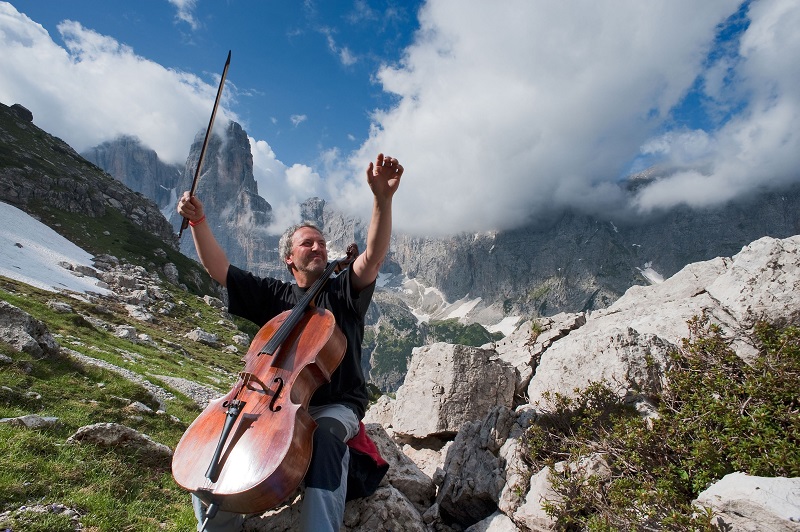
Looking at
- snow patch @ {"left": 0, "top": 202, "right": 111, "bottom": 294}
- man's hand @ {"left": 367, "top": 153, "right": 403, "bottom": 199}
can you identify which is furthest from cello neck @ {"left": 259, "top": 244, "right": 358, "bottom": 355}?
snow patch @ {"left": 0, "top": 202, "right": 111, "bottom": 294}

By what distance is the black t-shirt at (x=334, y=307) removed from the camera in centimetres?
526

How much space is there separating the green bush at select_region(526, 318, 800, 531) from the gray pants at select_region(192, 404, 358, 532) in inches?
105

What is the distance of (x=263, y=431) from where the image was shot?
12.9ft

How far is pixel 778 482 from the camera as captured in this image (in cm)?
384

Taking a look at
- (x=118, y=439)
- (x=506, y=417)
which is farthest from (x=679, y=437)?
(x=118, y=439)

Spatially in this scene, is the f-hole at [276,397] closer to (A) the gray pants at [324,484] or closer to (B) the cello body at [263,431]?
(B) the cello body at [263,431]

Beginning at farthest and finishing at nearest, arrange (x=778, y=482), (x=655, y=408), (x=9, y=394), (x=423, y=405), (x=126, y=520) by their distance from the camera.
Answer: (x=423, y=405) < (x=9, y=394) < (x=655, y=408) < (x=126, y=520) < (x=778, y=482)

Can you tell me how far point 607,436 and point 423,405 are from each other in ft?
13.5

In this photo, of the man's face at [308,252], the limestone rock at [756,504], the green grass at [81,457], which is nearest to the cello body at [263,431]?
the man's face at [308,252]

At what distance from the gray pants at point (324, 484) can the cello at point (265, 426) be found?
9.3 inches

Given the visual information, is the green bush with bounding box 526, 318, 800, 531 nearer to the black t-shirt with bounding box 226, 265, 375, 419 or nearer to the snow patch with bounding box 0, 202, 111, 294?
the black t-shirt with bounding box 226, 265, 375, 419

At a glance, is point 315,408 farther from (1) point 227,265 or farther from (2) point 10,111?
(2) point 10,111

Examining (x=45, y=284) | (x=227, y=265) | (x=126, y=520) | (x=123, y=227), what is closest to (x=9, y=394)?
(x=126, y=520)

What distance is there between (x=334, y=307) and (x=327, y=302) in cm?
14
